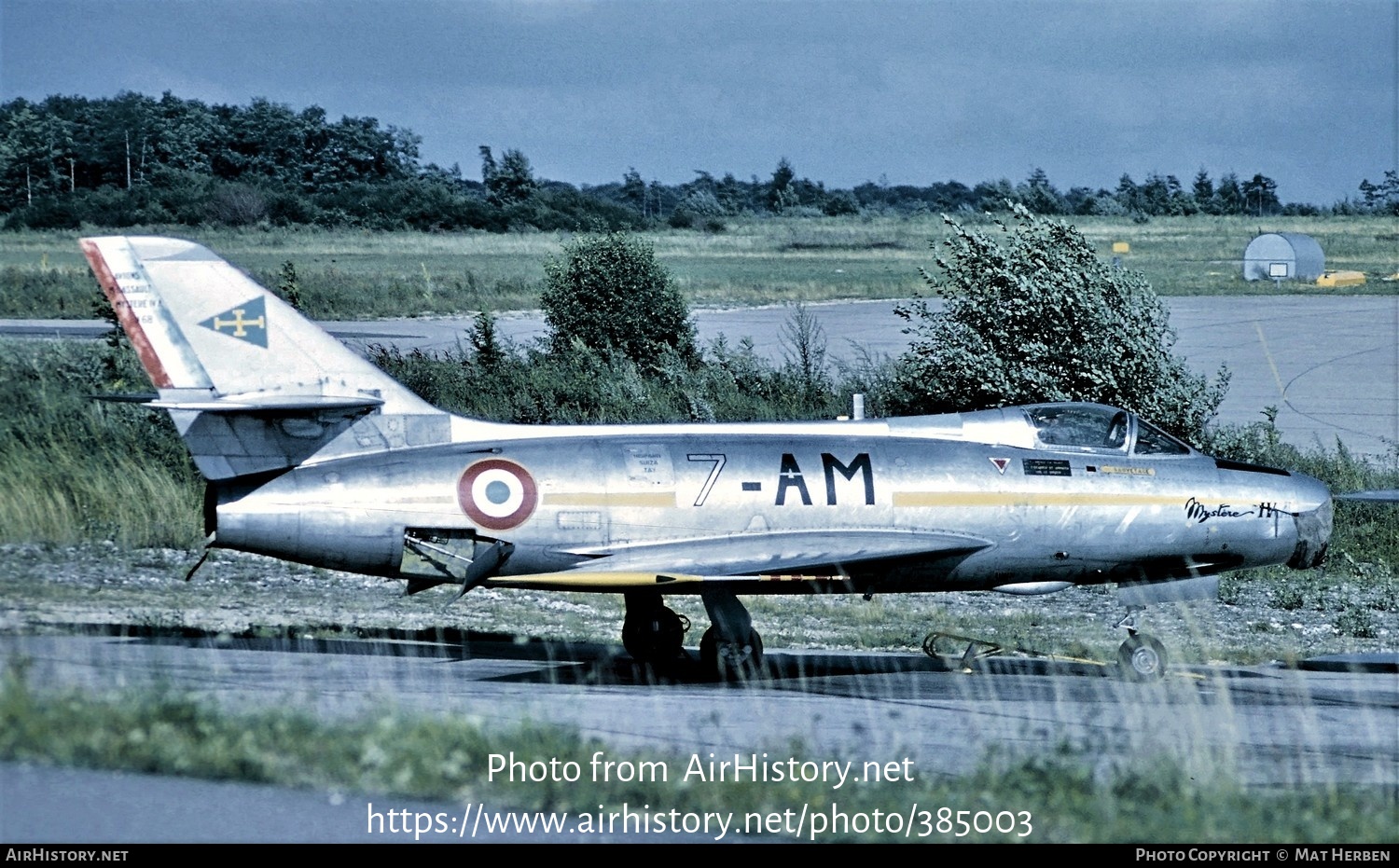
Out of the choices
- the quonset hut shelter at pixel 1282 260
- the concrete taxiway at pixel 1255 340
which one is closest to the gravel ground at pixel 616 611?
the concrete taxiway at pixel 1255 340

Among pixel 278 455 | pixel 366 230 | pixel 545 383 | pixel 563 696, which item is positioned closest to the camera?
pixel 563 696

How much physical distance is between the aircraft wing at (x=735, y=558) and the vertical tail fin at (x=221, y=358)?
1.91 m

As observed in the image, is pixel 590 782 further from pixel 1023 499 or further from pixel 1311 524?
pixel 1311 524

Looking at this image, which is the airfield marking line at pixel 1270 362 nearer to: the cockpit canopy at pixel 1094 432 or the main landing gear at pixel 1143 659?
the cockpit canopy at pixel 1094 432

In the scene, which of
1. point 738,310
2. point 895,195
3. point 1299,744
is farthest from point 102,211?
point 895,195

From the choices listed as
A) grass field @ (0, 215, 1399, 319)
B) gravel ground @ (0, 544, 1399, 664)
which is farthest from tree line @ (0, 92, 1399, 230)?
gravel ground @ (0, 544, 1399, 664)

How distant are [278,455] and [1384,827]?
8.20 m

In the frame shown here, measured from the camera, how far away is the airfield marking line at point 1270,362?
31894 mm

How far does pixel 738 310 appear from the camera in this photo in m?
47.0

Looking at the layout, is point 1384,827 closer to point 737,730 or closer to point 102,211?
point 737,730

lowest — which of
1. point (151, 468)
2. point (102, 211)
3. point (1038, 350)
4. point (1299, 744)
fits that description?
point (1299, 744)

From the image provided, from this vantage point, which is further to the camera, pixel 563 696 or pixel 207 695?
pixel 563 696

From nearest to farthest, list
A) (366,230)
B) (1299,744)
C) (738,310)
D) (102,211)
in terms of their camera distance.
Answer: (1299,744) → (738,310) → (102,211) → (366,230)

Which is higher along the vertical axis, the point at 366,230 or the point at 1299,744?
the point at 366,230
